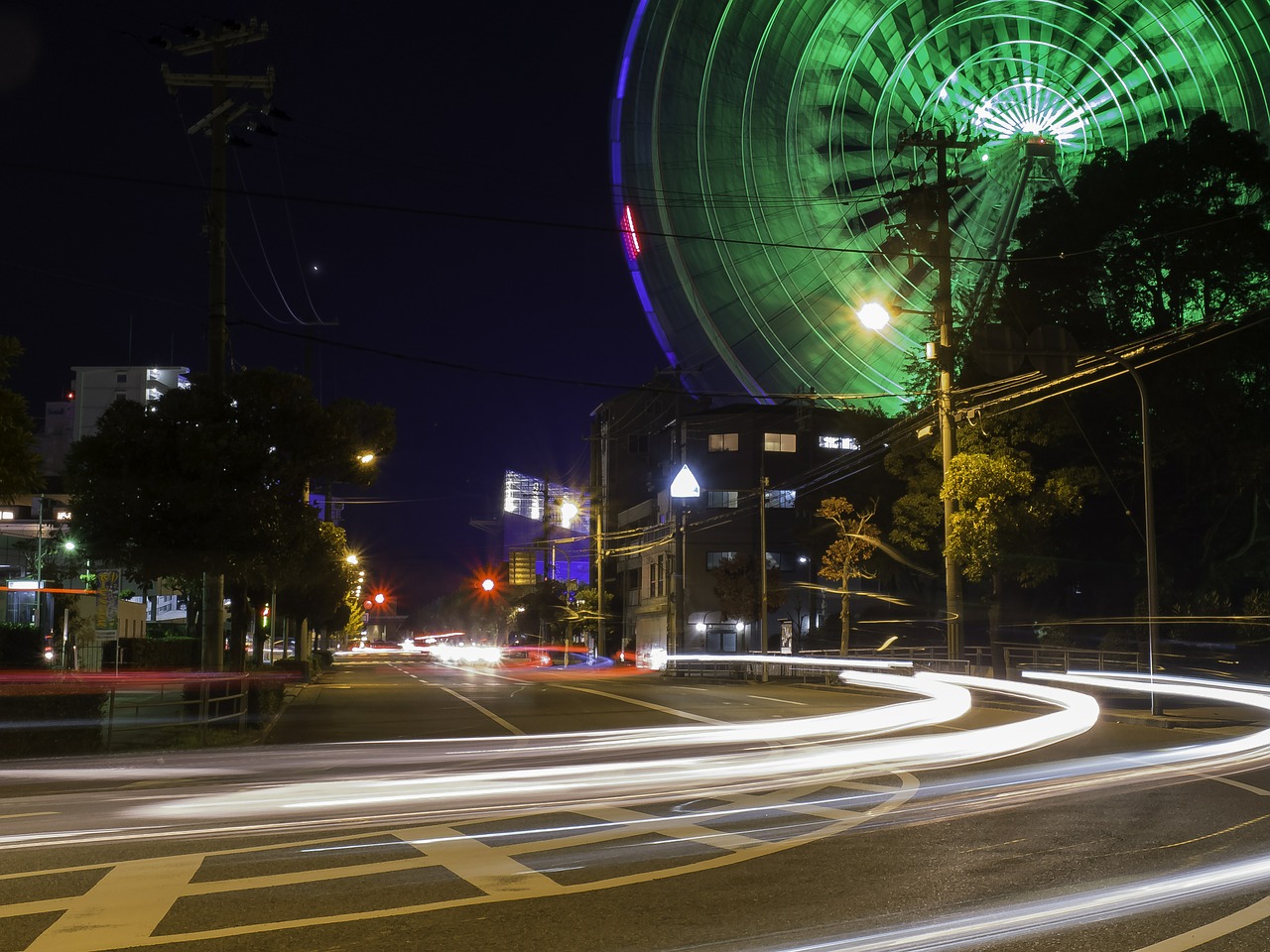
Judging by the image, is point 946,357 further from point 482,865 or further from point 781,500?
point 781,500

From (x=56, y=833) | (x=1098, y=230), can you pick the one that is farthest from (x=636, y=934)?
(x=1098, y=230)

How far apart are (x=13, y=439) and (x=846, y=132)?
3398cm

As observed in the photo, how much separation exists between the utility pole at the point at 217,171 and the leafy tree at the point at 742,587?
131 ft

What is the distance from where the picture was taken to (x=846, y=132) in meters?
45.3

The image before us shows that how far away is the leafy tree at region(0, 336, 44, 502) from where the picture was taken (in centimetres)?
1742

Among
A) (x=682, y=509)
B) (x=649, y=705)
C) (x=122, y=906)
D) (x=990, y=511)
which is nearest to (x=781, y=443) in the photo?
(x=682, y=509)

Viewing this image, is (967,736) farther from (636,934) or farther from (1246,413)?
(1246,413)

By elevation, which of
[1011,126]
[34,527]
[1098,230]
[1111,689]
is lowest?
[1111,689]

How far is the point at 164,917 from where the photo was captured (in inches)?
299

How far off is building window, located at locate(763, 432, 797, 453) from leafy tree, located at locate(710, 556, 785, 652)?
9689mm

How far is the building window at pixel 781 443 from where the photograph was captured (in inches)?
2854

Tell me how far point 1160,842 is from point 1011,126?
36.1 meters

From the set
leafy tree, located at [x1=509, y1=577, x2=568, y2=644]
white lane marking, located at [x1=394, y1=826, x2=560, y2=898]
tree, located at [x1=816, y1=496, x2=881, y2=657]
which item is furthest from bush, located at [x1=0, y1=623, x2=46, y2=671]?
leafy tree, located at [x1=509, y1=577, x2=568, y2=644]

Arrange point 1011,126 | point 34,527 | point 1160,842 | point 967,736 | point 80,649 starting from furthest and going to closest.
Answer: point 34,527
point 1011,126
point 80,649
point 967,736
point 1160,842
